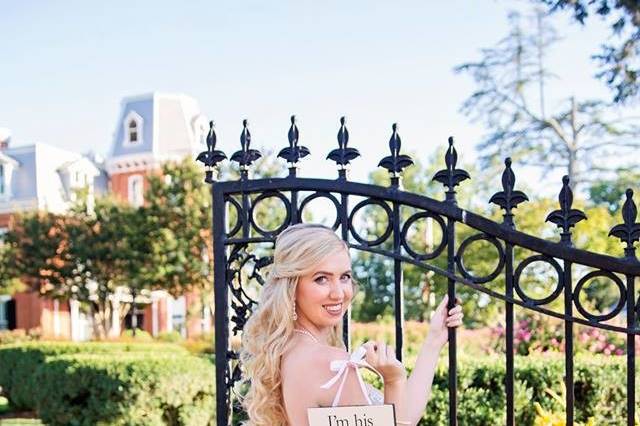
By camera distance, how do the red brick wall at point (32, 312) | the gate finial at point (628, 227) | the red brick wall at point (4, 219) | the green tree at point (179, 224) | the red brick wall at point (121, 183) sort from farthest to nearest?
1. the red brick wall at point (121, 183)
2. the red brick wall at point (4, 219)
3. the red brick wall at point (32, 312)
4. the green tree at point (179, 224)
5. the gate finial at point (628, 227)

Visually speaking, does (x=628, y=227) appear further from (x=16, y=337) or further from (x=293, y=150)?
(x=16, y=337)

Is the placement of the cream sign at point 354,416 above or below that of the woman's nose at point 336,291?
below

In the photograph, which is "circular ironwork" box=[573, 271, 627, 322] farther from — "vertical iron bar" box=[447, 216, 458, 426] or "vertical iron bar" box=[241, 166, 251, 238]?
"vertical iron bar" box=[241, 166, 251, 238]

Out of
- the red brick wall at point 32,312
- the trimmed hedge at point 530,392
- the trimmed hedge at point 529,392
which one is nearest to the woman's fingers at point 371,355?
the trimmed hedge at point 529,392

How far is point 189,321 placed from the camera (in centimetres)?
3083

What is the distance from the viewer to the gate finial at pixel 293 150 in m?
3.25

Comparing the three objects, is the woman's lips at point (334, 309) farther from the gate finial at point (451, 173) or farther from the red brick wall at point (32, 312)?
the red brick wall at point (32, 312)

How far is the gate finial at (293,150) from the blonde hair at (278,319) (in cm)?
80

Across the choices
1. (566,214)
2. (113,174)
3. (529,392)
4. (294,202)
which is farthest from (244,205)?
(113,174)

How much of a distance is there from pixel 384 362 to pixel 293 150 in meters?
1.14

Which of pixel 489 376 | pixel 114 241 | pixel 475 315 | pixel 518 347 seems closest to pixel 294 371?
pixel 489 376

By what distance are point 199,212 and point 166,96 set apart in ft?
37.6

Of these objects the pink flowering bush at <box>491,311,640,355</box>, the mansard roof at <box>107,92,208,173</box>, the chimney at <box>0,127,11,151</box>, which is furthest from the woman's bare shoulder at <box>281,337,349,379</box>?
the chimney at <box>0,127,11,151</box>

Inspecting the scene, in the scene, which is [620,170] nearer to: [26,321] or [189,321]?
[189,321]
